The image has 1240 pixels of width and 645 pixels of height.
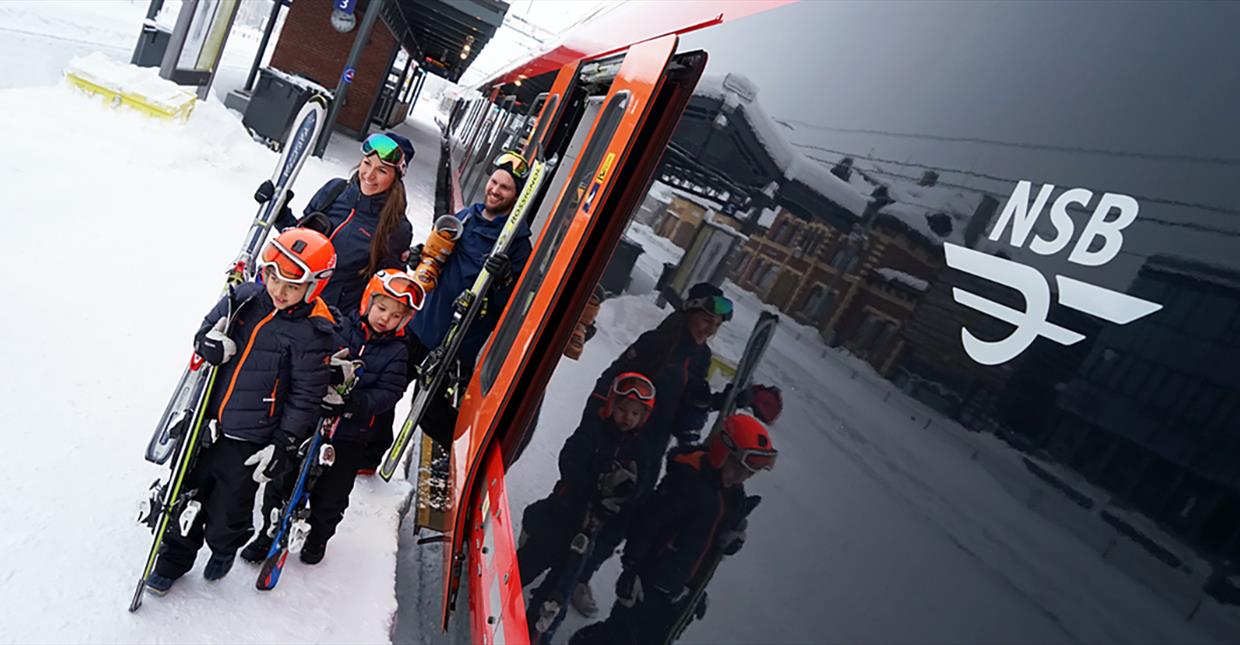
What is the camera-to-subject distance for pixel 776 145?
184 cm

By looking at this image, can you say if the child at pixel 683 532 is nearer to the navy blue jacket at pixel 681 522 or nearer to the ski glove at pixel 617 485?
the navy blue jacket at pixel 681 522

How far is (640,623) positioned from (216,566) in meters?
1.91

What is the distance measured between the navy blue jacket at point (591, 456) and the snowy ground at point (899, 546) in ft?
1.36

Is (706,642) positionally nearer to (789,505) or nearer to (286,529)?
(789,505)

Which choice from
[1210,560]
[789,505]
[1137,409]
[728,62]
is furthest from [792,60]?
[1210,560]

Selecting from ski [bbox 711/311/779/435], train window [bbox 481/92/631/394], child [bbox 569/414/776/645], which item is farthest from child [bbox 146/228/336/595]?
ski [bbox 711/311/779/435]

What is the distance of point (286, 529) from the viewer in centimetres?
278

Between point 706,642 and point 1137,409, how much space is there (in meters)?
0.84

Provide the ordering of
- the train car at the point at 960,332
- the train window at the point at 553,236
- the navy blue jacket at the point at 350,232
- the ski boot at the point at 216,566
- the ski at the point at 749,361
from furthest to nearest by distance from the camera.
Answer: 1. the navy blue jacket at the point at 350,232
2. the train window at the point at 553,236
3. the ski boot at the point at 216,566
4. the ski at the point at 749,361
5. the train car at the point at 960,332

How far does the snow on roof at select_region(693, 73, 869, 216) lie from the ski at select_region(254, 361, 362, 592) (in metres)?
1.76

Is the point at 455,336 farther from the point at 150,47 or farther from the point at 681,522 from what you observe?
the point at 150,47

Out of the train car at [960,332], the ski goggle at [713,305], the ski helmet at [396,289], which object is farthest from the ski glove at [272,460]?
the ski goggle at [713,305]

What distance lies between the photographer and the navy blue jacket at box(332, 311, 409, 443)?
9.20ft

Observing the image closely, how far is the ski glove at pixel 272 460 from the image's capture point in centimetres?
242
